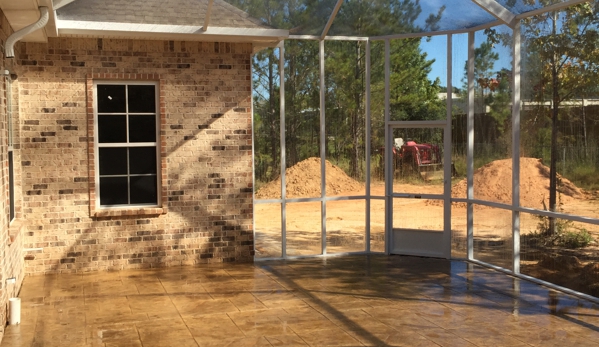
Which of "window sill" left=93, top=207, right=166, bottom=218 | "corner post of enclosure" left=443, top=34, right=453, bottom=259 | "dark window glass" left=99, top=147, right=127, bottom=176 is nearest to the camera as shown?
"window sill" left=93, top=207, right=166, bottom=218

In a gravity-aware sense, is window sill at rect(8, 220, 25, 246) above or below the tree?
below

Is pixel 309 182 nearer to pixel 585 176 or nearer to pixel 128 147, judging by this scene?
pixel 128 147

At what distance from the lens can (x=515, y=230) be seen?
30.4 ft

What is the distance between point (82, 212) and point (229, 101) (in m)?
2.52

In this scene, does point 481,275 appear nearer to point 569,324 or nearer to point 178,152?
point 569,324

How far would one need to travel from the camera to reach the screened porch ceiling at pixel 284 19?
899 centimetres

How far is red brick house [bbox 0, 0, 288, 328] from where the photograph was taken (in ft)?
30.8

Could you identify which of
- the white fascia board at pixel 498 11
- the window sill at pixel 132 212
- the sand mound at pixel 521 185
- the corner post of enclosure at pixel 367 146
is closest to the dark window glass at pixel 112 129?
the window sill at pixel 132 212

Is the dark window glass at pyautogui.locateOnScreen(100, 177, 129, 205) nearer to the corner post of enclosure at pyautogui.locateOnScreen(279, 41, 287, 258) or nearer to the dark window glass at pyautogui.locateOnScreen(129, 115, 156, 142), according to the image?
the dark window glass at pyautogui.locateOnScreen(129, 115, 156, 142)

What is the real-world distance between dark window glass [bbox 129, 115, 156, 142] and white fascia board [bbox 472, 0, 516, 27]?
4.58m

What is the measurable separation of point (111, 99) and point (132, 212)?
1562 mm

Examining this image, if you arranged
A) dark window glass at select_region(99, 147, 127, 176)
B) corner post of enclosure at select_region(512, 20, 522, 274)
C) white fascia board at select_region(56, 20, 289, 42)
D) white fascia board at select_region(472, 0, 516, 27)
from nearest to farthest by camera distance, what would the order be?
white fascia board at select_region(472, 0, 516, 27)
white fascia board at select_region(56, 20, 289, 42)
corner post of enclosure at select_region(512, 20, 522, 274)
dark window glass at select_region(99, 147, 127, 176)

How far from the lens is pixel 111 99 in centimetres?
987

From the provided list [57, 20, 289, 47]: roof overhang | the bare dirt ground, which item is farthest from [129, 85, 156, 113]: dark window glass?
the bare dirt ground
